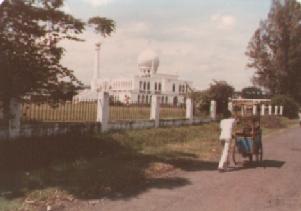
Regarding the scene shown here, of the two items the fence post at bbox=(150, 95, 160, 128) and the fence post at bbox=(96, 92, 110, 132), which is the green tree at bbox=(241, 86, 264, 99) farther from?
the fence post at bbox=(96, 92, 110, 132)

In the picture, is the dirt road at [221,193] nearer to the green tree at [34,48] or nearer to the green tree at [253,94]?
the green tree at [34,48]

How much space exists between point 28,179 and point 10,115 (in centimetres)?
359

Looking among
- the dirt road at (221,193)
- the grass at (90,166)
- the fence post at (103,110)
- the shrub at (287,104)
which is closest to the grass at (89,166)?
the grass at (90,166)

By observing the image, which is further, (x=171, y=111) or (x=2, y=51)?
A: (x=171, y=111)

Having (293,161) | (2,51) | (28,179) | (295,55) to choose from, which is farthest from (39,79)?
(295,55)

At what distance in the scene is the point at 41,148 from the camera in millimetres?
14586

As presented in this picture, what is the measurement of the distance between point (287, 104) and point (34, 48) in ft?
156

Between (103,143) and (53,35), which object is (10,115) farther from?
(103,143)

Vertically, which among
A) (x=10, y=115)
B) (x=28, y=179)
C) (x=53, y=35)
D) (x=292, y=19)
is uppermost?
(x=292, y=19)

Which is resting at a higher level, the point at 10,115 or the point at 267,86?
the point at 267,86

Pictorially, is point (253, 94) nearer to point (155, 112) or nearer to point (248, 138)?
point (155, 112)

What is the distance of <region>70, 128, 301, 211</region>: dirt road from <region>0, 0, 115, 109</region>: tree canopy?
155 inches

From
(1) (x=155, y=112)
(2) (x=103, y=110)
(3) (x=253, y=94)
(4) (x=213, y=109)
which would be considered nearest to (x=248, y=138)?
(2) (x=103, y=110)

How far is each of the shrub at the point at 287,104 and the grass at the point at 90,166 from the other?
38829mm
